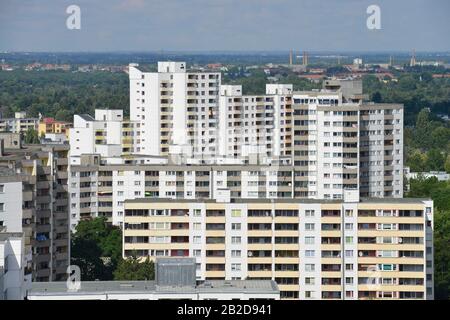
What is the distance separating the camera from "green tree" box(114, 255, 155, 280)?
864 centimetres

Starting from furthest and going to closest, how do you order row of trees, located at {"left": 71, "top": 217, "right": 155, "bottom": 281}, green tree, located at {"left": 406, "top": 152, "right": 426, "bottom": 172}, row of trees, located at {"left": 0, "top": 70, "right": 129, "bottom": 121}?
row of trees, located at {"left": 0, "top": 70, "right": 129, "bottom": 121} → green tree, located at {"left": 406, "top": 152, "right": 426, "bottom": 172} → row of trees, located at {"left": 71, "top": 217, "right": 155, "bottom": 281}

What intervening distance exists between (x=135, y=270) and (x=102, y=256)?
233cm

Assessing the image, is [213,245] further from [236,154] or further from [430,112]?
[430,112]

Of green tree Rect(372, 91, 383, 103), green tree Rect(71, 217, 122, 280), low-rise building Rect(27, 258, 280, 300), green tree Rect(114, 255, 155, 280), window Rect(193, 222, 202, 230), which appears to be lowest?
green tree Rect(71, 217, 122, 280)

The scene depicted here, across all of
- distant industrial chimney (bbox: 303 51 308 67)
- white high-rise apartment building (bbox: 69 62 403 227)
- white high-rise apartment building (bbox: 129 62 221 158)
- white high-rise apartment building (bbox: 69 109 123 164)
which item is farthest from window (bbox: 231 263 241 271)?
distant industrial chimney (bbox: 303 51 308 67)

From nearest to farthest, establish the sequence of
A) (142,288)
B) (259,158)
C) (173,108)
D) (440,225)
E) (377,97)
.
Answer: (142,288) → (440,225) → (259,158) → (173,108) → (377,97)

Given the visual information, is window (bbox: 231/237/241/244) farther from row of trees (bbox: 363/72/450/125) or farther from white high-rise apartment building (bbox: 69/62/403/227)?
row of trees (bbox: 363/72/450/125)

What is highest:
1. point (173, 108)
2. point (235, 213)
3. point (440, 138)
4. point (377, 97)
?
point (173, 108)

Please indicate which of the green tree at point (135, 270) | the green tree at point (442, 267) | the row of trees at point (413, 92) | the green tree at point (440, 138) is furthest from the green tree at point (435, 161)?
the green tree at point (135, 270)

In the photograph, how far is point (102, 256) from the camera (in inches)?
441

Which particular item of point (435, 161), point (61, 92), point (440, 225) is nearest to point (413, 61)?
point (61, 92)

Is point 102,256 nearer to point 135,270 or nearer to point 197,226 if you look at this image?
point 197,226

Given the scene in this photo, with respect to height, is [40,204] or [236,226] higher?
[40,204]
